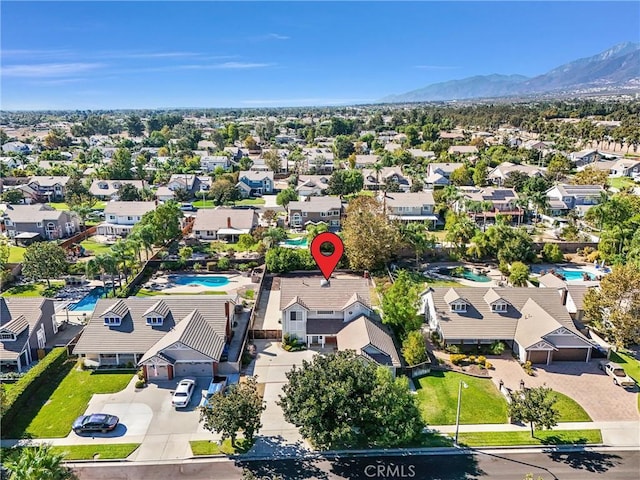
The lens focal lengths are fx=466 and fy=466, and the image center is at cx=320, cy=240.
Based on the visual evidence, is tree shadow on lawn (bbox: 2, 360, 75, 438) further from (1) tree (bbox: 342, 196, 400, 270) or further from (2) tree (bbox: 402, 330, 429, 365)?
(1) tree (bbox: 342, 196, 400, 270)

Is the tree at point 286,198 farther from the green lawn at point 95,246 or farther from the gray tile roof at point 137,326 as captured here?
the gray tile roof at point 137,326

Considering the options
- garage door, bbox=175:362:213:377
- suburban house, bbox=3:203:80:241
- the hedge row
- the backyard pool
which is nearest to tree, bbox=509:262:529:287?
the backyard pool

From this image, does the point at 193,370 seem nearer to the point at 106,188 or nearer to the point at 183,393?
the point at 183,393

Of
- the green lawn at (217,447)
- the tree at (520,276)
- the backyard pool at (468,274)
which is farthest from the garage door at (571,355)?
the green lawn at (217,447)

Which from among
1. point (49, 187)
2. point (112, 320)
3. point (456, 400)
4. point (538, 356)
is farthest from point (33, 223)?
point (538, 356)

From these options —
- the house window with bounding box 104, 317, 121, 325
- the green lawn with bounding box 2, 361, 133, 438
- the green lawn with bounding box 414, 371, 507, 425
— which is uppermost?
the house window with bounding box 104, 317, 121, 325

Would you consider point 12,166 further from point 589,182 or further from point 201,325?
point 589,182

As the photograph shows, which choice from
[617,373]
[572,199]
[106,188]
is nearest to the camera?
[617,373]

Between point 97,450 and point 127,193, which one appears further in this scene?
point 127,193
